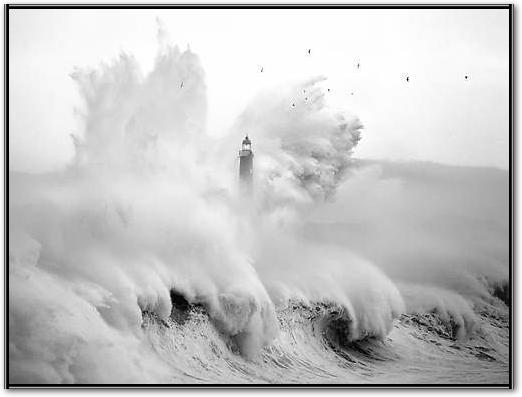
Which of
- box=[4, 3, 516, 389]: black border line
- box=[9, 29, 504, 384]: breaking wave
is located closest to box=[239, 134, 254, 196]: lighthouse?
box=[9, 29, 504, 384]: breaking wave

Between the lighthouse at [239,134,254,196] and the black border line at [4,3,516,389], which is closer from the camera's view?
the black border line at [4,3,516,389]

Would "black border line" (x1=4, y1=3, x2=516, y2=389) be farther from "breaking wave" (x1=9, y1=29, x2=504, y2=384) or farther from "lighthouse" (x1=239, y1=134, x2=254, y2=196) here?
→ "lighthouse" (x1=239, y1=134, x2=254, y2=196)

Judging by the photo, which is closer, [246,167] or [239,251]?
[239,251]

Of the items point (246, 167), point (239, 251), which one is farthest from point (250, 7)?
point (239, 251)

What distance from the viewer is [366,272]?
7699 millimetres

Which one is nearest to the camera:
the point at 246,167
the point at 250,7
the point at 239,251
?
the point at 250,7

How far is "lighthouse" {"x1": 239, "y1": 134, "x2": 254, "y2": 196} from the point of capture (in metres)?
7.54

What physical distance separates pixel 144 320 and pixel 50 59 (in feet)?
7.12

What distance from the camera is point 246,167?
777 centimetres

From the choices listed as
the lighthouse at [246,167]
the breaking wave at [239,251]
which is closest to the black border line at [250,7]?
the breaking wave at [239,251]

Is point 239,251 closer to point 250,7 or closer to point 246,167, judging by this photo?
point 246,167

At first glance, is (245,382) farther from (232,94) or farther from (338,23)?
(338,23)

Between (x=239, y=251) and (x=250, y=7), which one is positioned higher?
(x=250, y=7)

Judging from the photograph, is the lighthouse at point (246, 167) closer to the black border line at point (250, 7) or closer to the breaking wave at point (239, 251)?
the breaking wave at point (239, 251)
